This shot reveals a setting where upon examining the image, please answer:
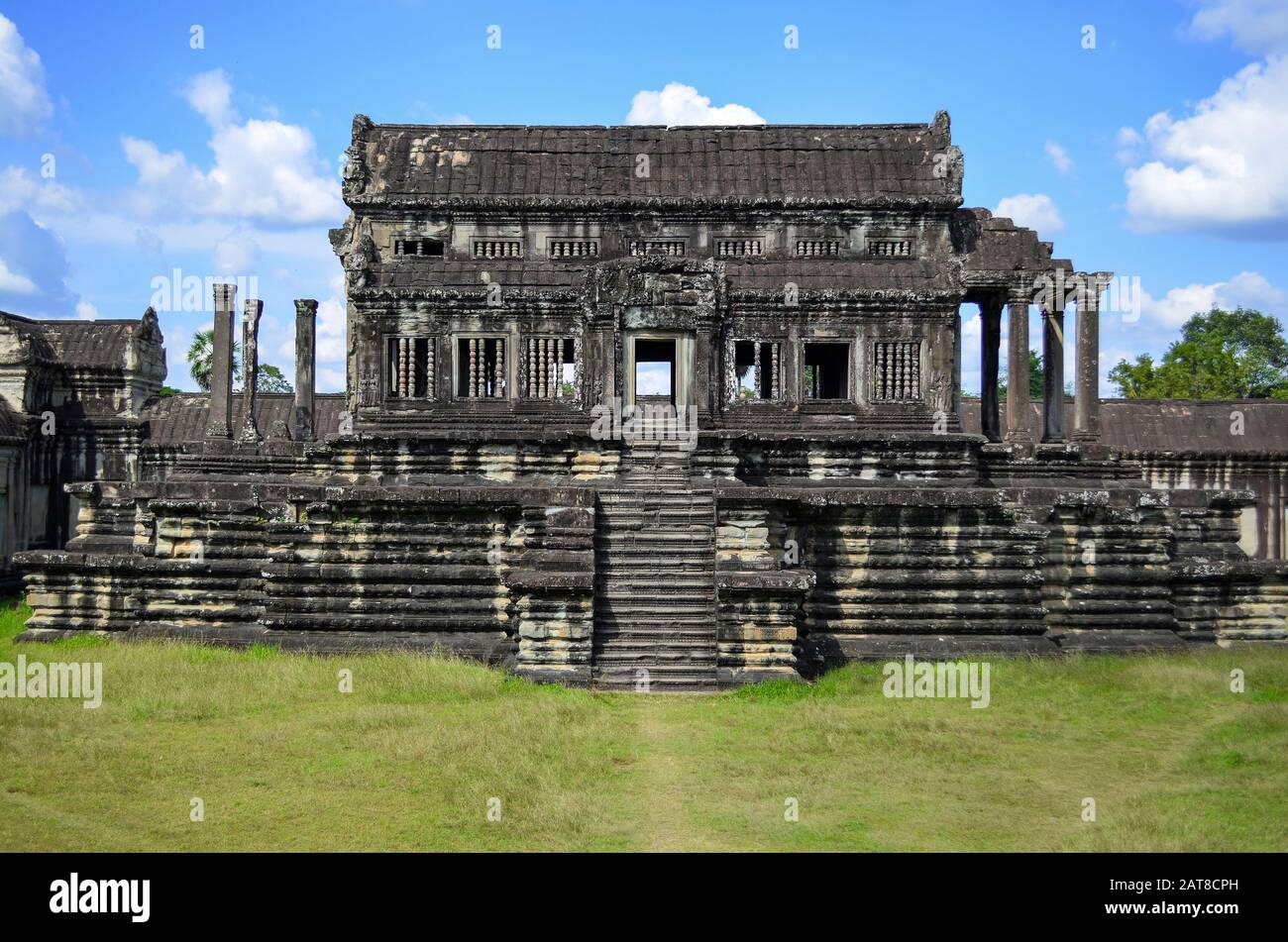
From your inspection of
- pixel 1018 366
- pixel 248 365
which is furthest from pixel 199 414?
pixel 1018 366

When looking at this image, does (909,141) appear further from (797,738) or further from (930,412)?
(797,738)

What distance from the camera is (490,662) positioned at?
14.5 meters

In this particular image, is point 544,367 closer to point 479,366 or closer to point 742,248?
point 479,366

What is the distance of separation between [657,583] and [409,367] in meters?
7.33

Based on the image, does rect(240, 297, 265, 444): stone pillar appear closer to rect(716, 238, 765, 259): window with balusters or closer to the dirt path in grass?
rect(716, 238, 765, 259): window with balusters

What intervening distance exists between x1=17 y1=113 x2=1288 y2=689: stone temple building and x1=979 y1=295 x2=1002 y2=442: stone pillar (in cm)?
6

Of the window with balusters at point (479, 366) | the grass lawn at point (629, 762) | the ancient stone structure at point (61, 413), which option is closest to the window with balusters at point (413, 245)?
the window with balusters at point (479, 366)

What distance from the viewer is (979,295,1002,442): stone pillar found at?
20.4m

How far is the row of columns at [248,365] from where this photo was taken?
20234mm

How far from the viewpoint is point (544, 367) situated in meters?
18.6

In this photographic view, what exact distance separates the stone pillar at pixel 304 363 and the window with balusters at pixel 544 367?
19.2ft

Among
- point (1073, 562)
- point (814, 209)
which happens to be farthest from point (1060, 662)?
point (814, 209)

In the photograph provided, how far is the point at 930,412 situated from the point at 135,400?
67.3 ft

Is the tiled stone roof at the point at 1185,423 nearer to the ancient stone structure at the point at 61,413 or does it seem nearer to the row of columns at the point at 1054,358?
the row of columns at the point at 1054,358
